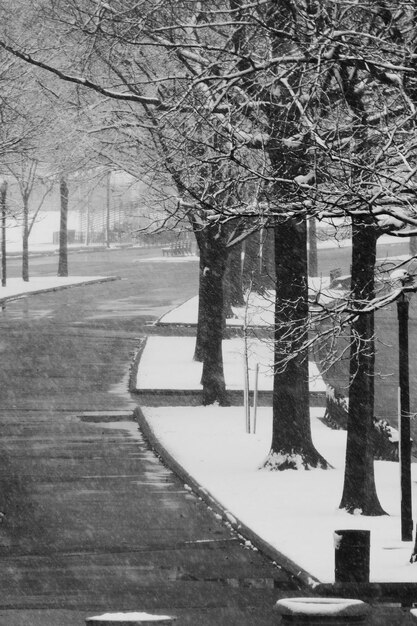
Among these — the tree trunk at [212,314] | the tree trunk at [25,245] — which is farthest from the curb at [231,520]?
the tree trunk at [25,245]

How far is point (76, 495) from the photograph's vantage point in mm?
15539

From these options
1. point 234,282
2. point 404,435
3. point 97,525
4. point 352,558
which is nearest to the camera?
point 352,558

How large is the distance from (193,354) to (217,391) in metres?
7.70

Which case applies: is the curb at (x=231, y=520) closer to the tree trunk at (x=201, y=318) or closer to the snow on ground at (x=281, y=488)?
the snow on ground at (x=281, y=488)

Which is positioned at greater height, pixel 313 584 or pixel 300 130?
pixel 300 130

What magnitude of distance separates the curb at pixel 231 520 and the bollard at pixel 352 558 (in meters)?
0.23

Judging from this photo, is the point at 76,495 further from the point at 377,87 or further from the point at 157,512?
the point at 377,87

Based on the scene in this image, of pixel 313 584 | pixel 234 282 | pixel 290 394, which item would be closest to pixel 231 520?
pixel 313 584

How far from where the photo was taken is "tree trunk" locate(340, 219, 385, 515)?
46.8 ft

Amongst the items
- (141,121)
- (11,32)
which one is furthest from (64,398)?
(11,32)

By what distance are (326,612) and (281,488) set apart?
6461 mm

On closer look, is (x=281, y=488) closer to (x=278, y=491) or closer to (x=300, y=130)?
(x=278, y=491)

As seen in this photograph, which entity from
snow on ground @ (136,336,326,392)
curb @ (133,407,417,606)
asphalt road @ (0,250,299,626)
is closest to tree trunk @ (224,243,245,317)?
snow on ground @ (136,336,326,392)

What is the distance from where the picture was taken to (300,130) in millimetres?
14945
